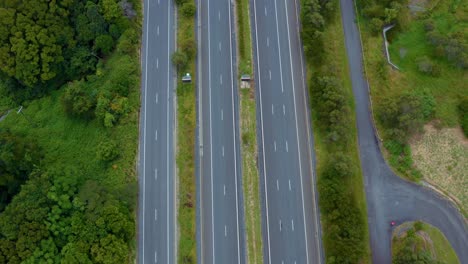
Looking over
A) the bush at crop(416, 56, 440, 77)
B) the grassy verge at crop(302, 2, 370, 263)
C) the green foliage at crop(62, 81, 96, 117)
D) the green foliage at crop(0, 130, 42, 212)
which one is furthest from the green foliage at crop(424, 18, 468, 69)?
the green foliage at crop(0, 130, 42, 212)

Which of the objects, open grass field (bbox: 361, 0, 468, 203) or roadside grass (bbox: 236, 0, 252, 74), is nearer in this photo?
open grass field (bbox: 361, 0, 468, 203)

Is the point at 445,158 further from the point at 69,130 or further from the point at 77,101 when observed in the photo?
the point at 69,130

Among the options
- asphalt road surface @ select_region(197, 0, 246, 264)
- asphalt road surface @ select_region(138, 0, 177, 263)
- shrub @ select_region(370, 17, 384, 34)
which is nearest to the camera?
asphalt road surface @ select_region(197, 0, 246, 264)

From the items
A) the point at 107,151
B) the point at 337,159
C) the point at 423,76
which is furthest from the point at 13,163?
the point at 423,76

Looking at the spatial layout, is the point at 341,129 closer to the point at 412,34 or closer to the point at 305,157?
the point at 305,157

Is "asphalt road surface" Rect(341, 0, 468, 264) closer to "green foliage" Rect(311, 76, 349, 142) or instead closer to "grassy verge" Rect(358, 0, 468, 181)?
"grassy verge" Rect(358, 0, 468, 181)

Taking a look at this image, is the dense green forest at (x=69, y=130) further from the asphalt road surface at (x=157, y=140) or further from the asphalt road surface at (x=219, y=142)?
the asphalt road surface at (x=219, y=142)
